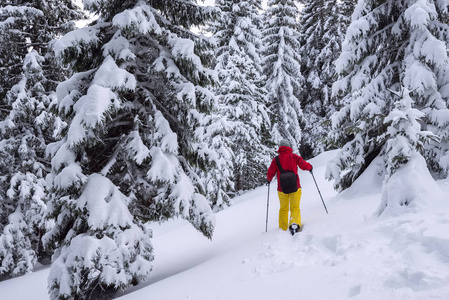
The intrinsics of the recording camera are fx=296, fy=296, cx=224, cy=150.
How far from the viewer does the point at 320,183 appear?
12.5 m

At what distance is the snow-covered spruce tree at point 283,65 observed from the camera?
21.3 metres

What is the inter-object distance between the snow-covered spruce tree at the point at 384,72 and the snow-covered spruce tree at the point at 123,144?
149 inches

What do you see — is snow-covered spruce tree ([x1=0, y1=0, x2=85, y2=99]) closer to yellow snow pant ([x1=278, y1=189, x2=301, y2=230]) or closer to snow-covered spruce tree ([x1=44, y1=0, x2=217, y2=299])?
snow-covered spruce tree ([x1=44, y1=0, x2=217, y2=299])

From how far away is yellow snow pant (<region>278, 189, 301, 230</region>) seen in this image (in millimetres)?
6176

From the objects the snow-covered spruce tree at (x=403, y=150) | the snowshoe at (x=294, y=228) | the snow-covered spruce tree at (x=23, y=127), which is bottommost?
the snow-covered spruce tree at (x=23, y=127)

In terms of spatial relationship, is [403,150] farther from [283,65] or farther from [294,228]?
[283,65]

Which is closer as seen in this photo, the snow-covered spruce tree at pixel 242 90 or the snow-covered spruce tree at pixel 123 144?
the snow-covered spruce tree at pixel 123 144

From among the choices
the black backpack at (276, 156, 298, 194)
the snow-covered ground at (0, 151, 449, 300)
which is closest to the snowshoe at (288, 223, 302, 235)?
the snow-covered ground at (0, 151, 449, 300)

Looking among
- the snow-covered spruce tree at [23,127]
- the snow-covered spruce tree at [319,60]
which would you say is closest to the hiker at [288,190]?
the snow-covered spruce tree at [23,127]

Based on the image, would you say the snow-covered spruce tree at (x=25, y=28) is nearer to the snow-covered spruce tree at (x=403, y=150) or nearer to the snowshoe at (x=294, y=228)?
the snowshoe at (x=294, y=228)

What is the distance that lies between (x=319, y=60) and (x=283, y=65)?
433 centimetres

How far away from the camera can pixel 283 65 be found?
21.7 meters

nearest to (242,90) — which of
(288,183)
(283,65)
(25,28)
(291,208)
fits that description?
(283,65)

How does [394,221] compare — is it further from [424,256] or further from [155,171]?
[155,171]
